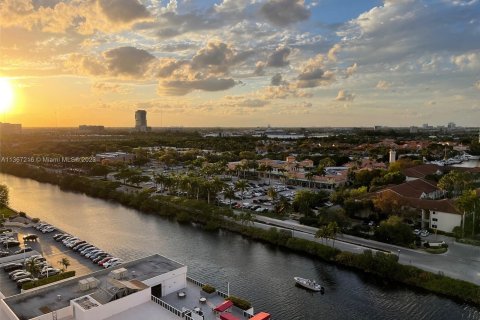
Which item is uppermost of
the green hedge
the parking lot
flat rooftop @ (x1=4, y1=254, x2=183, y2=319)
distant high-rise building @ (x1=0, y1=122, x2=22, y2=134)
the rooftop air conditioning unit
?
distant high-rise building @ (x1=0, y1=122, x2=22, y2=134)

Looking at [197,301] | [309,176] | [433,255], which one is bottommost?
[433,255]

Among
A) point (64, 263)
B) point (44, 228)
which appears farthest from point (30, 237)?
point (64, 263)

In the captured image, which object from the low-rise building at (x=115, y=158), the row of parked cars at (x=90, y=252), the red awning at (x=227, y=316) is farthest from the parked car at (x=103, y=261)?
the low-rise building at (x=115, y=158)

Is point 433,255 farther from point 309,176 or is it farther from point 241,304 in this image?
point 309,176

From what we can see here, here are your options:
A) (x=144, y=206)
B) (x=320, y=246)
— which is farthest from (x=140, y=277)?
(x=144, y=206)

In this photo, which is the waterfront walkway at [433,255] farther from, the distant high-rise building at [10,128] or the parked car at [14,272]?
the distant high-rise building at [10,128]

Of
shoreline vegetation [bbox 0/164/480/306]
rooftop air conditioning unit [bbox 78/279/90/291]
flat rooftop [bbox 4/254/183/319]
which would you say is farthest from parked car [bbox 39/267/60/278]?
shoreline vegetation [bbox 0/164/480/306]

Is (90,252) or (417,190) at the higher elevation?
(417,190)

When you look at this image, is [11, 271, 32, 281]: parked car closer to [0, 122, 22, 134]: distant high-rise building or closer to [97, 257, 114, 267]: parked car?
[97, 257, 114, 267]: parked car
